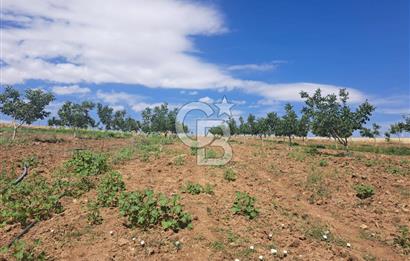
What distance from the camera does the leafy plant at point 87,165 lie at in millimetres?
12414

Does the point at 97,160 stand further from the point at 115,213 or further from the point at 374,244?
the point at 374,244

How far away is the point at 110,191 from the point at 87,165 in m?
3.26

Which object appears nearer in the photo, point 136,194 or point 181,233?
point 181,233

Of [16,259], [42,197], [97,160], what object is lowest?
[16,259]

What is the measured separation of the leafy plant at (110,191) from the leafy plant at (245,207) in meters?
3.18

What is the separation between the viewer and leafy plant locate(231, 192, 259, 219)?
8.46 m

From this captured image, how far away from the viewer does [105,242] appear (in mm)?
7211

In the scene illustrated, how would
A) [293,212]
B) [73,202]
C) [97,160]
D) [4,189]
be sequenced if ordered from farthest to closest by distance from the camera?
[97,160], [4,189], [73,202], [293,212]

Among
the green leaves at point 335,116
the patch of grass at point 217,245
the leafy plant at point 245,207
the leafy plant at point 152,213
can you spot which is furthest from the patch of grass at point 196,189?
the green leaves at point 335,116

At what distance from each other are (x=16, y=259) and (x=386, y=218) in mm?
8832

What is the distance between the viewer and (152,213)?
762cm

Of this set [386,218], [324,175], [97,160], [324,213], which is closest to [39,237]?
[97,160]

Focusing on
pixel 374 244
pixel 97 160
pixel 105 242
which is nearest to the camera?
pixel 105 242

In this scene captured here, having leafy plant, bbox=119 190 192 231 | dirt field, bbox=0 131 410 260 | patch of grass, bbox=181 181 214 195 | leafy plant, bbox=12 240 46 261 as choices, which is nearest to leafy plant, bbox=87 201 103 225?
dirt field, bbox=0 131 410 260
